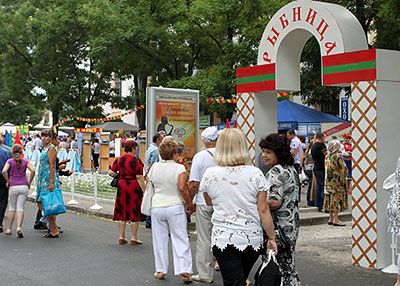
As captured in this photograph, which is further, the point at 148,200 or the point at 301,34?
the point at 301,34

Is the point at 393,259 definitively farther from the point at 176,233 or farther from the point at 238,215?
the point at 238,215

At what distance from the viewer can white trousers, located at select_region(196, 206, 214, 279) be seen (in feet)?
25.1

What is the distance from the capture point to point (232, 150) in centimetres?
545

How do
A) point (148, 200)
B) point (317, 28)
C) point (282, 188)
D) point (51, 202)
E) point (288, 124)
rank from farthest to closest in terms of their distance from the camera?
point (288, 124), point (51, 202), point (317, 28), point (148, 200), point (282, 188)

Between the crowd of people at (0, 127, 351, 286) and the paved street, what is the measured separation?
41cm

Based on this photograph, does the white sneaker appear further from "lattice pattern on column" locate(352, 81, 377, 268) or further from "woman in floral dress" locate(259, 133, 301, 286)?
"lattice pattern on column" locate(352, 81, 377, 268)

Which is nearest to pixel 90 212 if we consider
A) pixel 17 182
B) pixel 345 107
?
pixel 17 182

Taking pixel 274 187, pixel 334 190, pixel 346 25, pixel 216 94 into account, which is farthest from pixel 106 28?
pixel 274 187

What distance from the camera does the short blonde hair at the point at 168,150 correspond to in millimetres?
7629

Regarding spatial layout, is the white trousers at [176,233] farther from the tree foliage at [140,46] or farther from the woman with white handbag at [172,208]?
the tree foliage at [140,46]

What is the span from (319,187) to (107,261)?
639cm

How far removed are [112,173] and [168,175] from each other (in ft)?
9.54

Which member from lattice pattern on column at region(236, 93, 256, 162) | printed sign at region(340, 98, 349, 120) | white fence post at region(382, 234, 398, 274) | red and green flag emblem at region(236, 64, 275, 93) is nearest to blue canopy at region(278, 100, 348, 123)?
printed sign at region(340, 98, 349, 120)

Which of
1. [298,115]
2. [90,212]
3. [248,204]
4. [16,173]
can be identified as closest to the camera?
[248,204]
